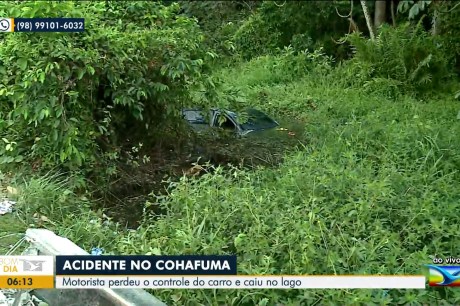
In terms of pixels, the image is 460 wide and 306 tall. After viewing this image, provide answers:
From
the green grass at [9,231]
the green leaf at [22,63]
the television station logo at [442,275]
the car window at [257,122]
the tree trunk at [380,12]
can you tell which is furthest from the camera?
the tree trunk at [380,12]

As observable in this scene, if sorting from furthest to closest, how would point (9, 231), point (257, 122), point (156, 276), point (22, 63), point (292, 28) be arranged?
point (292, 28), point (257, 122), point (22, 63), point (9, 231), point (156, 276)

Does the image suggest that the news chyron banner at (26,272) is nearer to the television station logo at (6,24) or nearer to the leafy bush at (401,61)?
the television station logo at (6,24)

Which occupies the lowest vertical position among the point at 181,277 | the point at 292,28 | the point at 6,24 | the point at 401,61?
the point at 181,277

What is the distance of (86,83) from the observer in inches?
229

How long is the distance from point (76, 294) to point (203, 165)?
2.95m

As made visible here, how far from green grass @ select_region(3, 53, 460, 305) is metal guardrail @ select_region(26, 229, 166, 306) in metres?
0.36

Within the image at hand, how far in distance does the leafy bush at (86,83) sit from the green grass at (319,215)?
1.67 feet

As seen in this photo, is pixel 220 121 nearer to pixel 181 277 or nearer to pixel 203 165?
pixel 203 165

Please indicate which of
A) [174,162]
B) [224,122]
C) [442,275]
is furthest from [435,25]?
[442,275]

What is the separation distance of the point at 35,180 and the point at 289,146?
3104 mm

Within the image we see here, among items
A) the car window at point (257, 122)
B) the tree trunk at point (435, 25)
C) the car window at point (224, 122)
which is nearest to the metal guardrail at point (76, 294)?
the car window at point (224, 122)

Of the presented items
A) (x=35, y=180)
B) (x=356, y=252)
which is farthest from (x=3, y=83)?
(x=356, y=252)

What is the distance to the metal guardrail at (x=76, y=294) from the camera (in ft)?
10.0

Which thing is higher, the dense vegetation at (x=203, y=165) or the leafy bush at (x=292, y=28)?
the leafy bush at (x=292, y=28)
